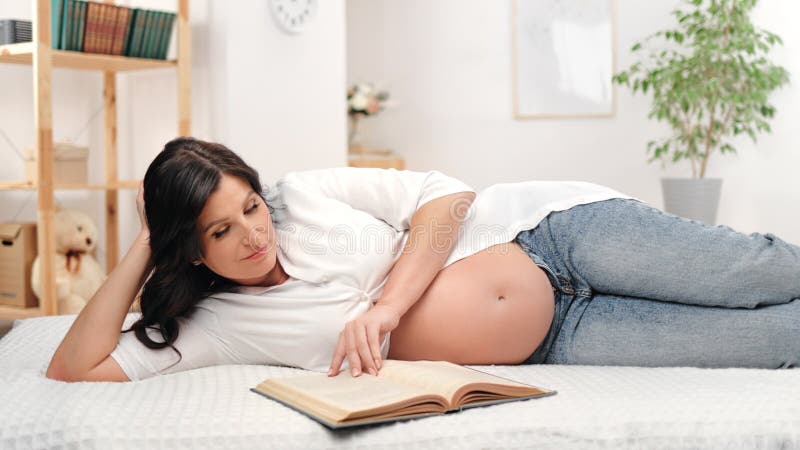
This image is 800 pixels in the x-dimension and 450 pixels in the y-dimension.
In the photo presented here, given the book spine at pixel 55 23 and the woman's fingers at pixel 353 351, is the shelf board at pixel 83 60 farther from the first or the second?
the woman's fingers at pixel 353 351

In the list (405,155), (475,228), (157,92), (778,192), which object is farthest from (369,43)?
(475,228)

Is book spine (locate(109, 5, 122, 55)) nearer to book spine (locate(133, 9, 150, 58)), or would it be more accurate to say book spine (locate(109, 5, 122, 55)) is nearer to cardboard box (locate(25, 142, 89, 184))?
book spine (locate(133, 9, 150, 58))

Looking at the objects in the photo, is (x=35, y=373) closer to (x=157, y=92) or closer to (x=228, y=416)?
(x=228, y=416)

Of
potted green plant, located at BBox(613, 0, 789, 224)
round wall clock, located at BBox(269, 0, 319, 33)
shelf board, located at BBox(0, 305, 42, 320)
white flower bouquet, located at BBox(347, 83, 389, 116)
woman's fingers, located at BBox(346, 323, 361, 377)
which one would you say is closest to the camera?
woman's fingers, located at BBox(346, 323, 361, 377)

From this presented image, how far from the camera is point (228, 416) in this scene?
1.14 metres

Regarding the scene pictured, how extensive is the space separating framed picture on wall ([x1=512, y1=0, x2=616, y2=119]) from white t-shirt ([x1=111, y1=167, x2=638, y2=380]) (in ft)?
10.8

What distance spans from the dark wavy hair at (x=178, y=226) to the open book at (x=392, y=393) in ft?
0.87

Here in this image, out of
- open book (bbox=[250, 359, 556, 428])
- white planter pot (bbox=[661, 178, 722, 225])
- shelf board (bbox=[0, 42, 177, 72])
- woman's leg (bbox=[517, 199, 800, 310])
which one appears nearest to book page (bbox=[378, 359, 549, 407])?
open book (bbox=[250, 359, 556, 428])

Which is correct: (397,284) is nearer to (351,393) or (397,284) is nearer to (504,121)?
(351,393)

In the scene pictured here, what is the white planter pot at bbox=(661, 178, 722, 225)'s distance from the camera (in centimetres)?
420

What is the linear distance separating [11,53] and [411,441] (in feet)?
7.94

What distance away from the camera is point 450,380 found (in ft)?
3.95

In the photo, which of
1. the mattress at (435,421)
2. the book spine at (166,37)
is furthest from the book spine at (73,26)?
the mattress at (435,421)

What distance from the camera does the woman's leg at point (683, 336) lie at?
4.82 ft
